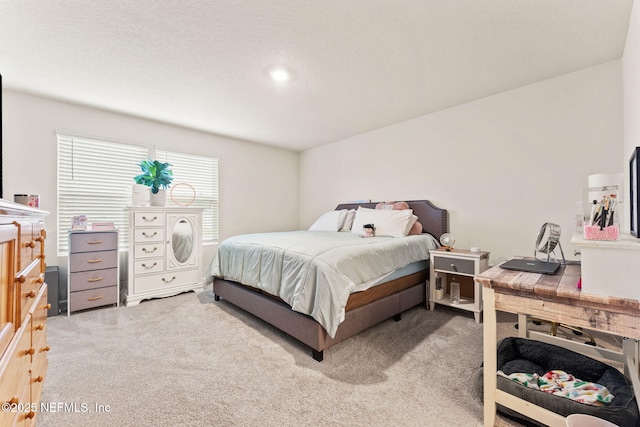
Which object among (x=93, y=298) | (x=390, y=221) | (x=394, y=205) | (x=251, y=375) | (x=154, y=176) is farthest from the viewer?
(x=394, y=205)

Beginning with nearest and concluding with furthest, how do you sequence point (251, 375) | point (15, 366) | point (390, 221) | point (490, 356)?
point (15, 366)
point (490, 356)
point (251, 375)
point (390, 221)

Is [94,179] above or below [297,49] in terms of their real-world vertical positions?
below

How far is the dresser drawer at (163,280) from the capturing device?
3.16m

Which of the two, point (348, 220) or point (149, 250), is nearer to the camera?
point (149, 250)

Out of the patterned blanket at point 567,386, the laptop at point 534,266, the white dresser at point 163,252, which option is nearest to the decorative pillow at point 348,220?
the white dresser at point 163,252

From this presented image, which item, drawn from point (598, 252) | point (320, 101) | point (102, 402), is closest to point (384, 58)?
point (320, 101)

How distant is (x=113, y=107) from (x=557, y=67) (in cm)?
465

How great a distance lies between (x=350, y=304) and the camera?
2049 mm

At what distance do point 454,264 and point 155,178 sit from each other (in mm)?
3694

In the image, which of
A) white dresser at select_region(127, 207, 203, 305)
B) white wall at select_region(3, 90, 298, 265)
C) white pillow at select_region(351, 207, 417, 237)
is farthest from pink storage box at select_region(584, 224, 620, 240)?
white wall at select_region(3, 90, 298, 265)

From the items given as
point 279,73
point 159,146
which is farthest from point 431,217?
point 159,146

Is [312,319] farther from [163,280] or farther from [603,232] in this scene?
[163,280]

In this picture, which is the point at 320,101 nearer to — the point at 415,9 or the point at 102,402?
the point at 415,9

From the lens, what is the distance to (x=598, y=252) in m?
1.03
